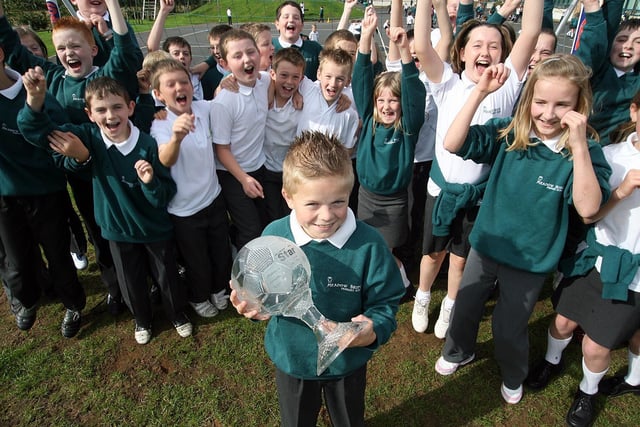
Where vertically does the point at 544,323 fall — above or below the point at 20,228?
below

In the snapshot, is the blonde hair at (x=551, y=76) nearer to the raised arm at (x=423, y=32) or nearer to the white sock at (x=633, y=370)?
the raised arm at (x=423, y=32)

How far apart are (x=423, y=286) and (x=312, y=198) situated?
2.13 metres

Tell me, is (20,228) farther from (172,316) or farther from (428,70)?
(428,70)

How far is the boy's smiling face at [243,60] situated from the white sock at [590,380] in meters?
3.11

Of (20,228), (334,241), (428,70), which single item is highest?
(428,70)

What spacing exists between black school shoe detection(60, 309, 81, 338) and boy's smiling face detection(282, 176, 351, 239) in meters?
2.72

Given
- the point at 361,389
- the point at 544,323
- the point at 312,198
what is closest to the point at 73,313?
the point at 361,389

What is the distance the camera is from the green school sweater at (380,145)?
9.74 feet

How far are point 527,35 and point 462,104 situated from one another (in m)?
0.55

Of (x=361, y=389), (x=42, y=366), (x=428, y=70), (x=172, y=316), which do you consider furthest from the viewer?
(x=172, y=316)

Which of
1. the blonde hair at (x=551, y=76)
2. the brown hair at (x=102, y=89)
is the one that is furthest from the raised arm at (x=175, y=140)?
the blonde hair at (x=551, y=76)

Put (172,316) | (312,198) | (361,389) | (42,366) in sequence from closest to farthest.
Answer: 1. (312,198)
2. (361,389)
3. (42,366)
4. (172,316)

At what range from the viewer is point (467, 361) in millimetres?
3037

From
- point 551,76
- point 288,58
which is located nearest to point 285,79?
point 288,58
